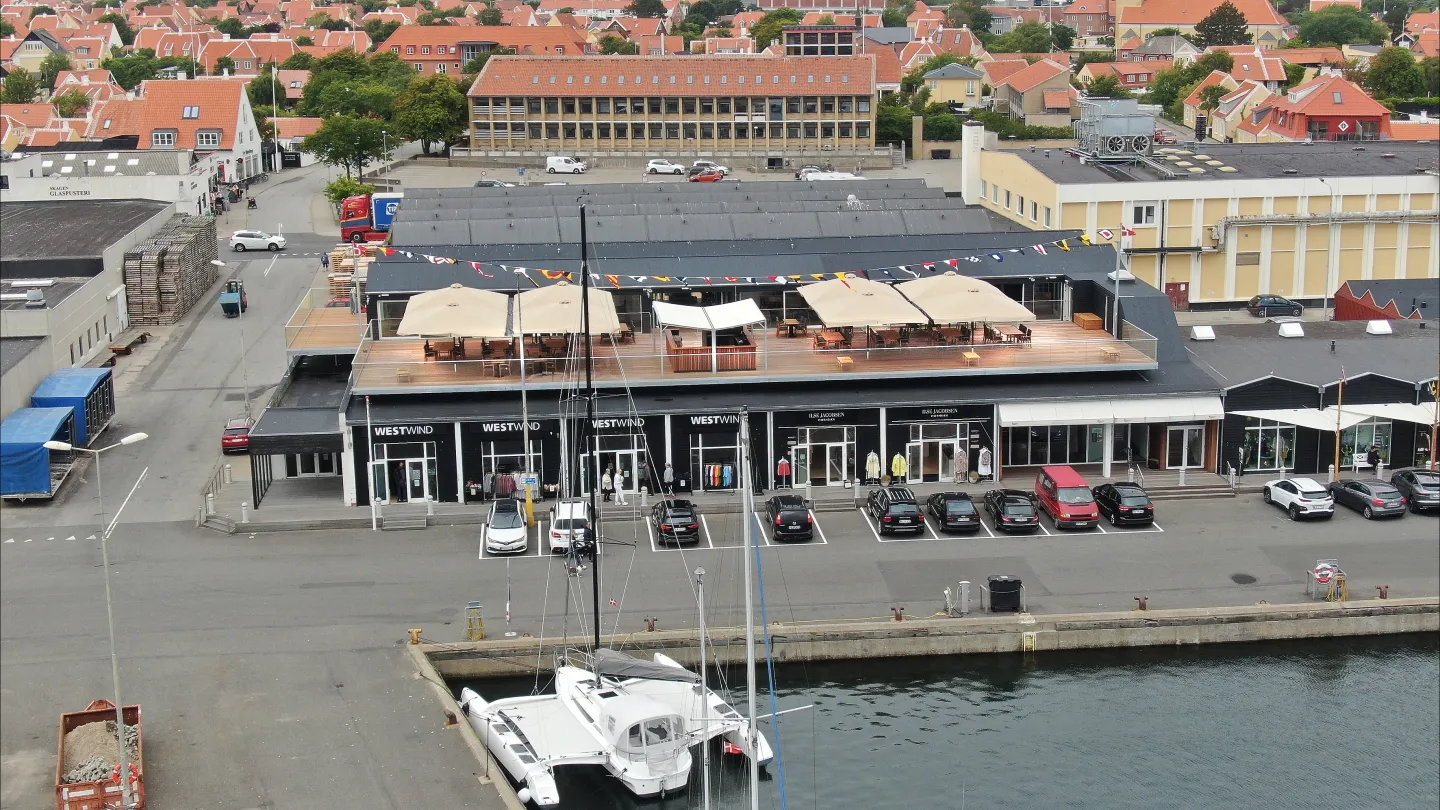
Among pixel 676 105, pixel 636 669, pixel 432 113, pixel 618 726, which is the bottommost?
pixel 618 726

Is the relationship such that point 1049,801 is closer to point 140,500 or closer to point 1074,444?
point 1074,444

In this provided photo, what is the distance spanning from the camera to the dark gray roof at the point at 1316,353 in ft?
141

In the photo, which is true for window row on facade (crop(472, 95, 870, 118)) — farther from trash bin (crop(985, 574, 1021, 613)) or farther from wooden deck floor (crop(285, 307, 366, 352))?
trash bin (crop(985, 574, 1021, 613))

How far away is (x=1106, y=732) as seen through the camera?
29672 mm

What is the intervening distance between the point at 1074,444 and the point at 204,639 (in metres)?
21.2

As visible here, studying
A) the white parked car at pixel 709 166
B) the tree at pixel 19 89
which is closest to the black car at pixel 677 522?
the white parked car at pixel 709 166

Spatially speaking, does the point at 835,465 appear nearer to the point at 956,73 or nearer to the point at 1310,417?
the point at 1310,417

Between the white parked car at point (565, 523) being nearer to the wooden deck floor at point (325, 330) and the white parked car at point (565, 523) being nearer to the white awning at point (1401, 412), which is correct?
the wooden deck floor at point (325, 330)

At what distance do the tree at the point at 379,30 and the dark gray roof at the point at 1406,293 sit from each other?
14204 cm

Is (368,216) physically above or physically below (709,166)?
below

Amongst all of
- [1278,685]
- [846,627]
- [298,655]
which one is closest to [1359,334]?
[1278,685]

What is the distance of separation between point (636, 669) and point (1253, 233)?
39.1 meters

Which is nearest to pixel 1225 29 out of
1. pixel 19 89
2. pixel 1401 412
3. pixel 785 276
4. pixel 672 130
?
pixel 672 130

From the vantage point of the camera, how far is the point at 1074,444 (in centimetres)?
4191
